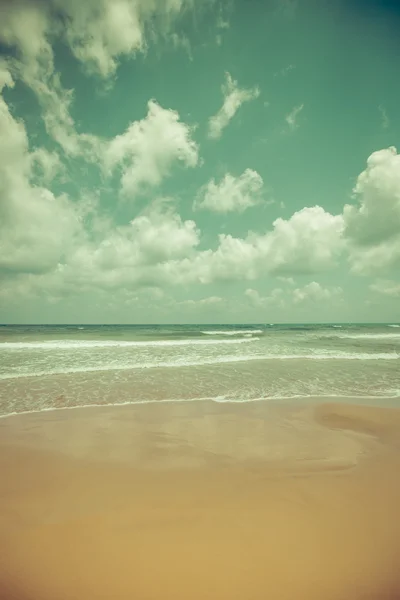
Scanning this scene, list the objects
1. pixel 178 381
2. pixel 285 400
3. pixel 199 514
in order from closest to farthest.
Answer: pixel 199 514
pixel 285 400
pixel 178 381

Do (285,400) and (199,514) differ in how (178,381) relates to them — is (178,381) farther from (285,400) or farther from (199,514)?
(199,514)

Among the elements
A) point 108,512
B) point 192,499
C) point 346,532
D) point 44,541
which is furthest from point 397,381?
point 44,541

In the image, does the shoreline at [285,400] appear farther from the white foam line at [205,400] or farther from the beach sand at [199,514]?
the beach sand at [199,514]

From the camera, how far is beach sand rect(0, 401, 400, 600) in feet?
8.27

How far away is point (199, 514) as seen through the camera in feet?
10.9

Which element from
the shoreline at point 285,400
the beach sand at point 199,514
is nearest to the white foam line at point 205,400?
the shoreline at point 285,400

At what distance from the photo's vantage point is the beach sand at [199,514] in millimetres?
2520

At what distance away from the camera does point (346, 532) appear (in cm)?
306

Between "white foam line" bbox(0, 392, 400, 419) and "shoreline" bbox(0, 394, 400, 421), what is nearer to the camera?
"white foam line" bbox(0, 392, 400, 419)

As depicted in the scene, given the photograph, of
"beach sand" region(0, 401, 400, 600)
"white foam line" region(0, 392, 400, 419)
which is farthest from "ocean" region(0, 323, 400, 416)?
"beach sand" region(0, 401, 400, 600)

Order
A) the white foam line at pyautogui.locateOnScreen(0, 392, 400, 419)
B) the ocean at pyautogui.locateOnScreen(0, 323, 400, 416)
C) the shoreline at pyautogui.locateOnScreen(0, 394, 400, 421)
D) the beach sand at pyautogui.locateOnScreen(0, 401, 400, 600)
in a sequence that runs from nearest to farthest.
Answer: the beach sand at pyautogui.locateOnScreen(0, 401, 400, 600)
the white foam line at pyautogui.locateOnScreen(0, 392, 400, 419)
the shoreline at pyautogui.locateOnScreen(0, 394, 400, 421)
the ocean at pyautogui.locateOnScreen(0, 323, 400, 416)

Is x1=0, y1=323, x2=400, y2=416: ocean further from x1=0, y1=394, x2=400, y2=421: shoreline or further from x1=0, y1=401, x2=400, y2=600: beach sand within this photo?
x1=0, y1=401, x2=400, y2=600: beach sand

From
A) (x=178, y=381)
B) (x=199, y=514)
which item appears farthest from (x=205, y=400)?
(x=199, y=514)

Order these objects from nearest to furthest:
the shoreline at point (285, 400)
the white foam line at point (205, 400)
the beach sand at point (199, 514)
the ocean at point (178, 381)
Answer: the beach sand at point (199, 514) < the white foam line at point (205, 400) < the shoreline at point (285, 400) < the ocean at point (178, 381)
